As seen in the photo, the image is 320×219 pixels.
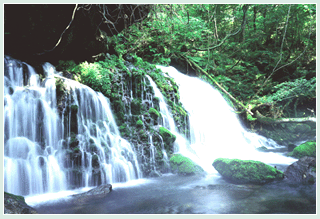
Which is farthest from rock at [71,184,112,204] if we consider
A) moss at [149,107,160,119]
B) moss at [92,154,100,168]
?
moss at [149,107,160,119]

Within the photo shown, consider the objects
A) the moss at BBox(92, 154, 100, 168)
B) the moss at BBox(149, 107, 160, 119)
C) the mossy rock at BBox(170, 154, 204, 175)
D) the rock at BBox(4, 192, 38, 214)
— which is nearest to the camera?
the rock at BBox(4, 192, 38, 214)

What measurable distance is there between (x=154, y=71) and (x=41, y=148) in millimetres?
5691

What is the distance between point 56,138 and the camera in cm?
557

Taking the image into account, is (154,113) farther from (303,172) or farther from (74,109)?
(303,172)

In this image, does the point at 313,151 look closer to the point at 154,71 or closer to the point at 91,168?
the point at 154,71

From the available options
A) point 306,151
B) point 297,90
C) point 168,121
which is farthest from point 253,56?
point 168,121

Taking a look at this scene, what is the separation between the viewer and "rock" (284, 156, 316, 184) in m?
5.37

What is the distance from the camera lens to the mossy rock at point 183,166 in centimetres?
646

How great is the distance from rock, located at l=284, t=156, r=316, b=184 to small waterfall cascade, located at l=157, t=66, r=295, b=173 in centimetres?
198

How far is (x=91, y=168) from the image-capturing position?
18.3 feet

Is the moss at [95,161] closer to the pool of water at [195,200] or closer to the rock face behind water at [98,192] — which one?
the pool of water at [195,200]

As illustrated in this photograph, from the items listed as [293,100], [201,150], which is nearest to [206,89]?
[201,150]

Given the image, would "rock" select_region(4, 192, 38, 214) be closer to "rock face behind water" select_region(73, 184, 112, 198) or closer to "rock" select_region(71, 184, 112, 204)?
"rock" select_region(71, 184, 112, 204)

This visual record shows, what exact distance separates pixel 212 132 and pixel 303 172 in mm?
4609
